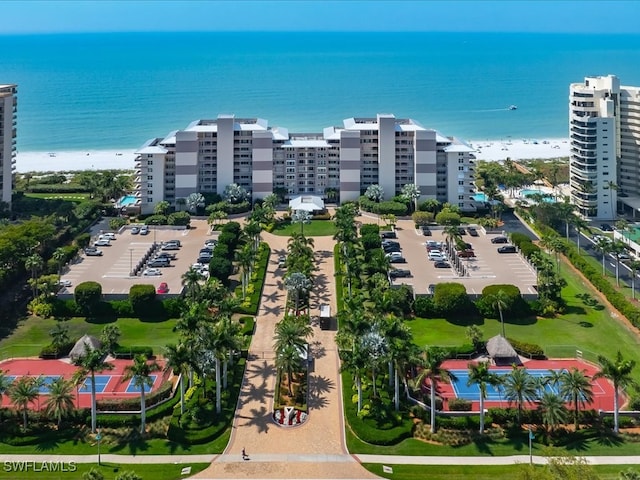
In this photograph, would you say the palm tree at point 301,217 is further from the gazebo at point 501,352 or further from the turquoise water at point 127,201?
the gazebo at point 501,352

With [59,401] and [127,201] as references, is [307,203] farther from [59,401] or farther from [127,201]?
[59,401]

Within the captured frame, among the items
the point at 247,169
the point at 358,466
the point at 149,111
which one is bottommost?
the point at 358,466

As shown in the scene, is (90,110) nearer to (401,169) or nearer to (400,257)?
(401,169)

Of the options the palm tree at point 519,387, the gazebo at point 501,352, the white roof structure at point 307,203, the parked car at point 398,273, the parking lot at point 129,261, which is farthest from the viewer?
the white roof structure at point 307,203

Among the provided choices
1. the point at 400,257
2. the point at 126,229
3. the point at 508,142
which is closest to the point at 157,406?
the point at 400,257

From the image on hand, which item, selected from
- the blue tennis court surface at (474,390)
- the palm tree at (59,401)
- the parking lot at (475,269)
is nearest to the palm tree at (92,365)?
the palm tree at (59,401)

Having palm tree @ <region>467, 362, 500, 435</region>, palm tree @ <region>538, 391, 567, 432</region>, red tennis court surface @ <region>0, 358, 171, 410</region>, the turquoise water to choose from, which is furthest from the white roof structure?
palm tree @ <region>538, 391, 567, 432</region>
